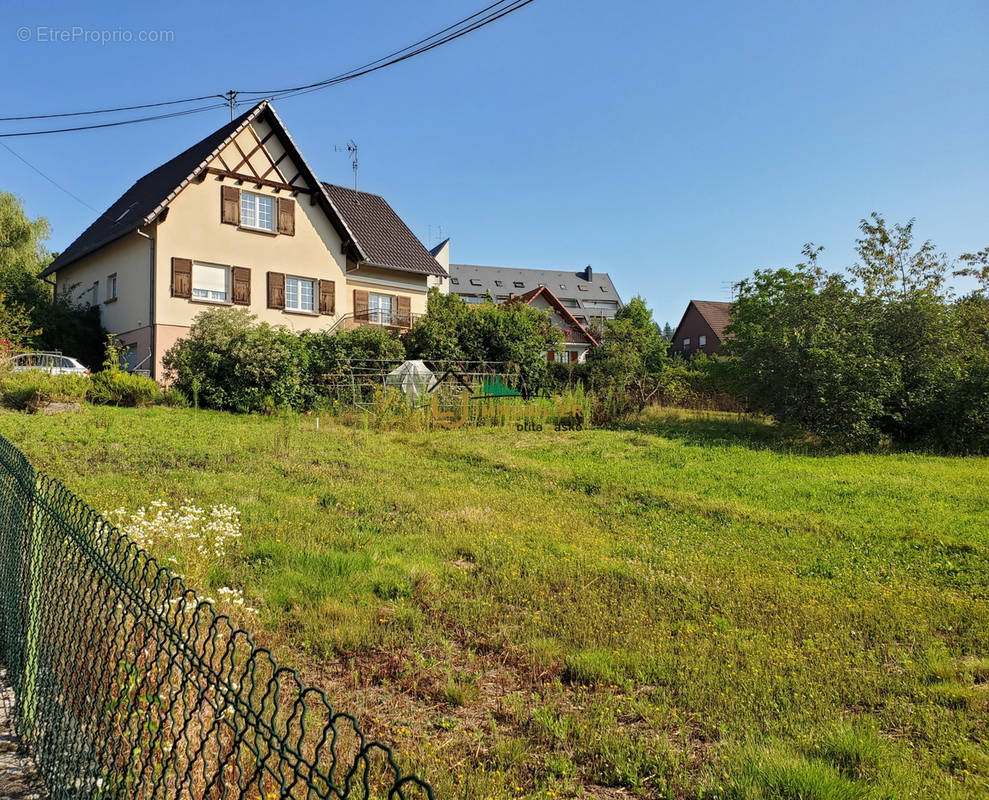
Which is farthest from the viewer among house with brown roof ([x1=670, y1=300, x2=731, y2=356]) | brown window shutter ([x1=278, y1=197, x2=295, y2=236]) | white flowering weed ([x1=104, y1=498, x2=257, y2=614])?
house with brown roof ([x1=670, y1=300, x2=731, y2=356])

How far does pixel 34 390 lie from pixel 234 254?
9.68 metres

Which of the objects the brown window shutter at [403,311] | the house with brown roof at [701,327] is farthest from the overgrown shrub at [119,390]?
the house with brown roof at [701,327]

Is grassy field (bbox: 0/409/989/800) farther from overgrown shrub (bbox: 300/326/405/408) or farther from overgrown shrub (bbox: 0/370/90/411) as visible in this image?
→ overgrown shrub (bbox: 300/326/405/408)

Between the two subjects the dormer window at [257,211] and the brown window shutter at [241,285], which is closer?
the brown window shutter at [241,285]

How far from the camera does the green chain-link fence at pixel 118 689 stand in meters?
2.49

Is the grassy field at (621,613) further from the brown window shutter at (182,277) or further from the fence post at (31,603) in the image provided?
the brown window shutter at (182,277)

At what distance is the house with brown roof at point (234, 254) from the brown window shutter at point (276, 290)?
0.04 m

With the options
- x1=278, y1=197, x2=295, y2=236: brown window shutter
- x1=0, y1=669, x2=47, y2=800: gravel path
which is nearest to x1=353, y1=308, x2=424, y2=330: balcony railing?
x1=278, y1=197, x2=295, y2=236: brown window shutter

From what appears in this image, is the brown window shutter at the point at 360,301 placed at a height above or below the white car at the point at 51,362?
above

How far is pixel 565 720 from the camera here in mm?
3559

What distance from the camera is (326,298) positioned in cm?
2508

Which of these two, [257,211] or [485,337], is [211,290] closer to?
[257,211]

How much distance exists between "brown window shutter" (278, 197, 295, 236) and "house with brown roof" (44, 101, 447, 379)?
4 cm

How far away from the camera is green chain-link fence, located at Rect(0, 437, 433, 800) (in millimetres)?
2490
